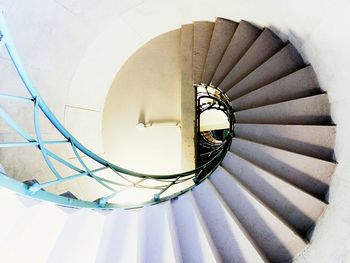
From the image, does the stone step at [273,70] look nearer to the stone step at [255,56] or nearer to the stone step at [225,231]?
the stone step at [255,56]

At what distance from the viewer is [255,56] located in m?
4.25

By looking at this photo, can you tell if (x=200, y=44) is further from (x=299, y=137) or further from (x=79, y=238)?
(x=79, y=238)

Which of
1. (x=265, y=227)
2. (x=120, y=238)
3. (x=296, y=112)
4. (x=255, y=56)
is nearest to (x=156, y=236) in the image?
(x=120, y=238)

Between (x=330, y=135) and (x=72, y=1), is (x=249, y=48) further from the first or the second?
(x=72, y=1)

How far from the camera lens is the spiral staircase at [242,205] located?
219 cm

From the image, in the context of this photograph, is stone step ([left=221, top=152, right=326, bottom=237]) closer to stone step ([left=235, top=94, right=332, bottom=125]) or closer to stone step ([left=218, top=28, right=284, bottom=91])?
stone step ([left=235, top=94, right=332, bottom=125])

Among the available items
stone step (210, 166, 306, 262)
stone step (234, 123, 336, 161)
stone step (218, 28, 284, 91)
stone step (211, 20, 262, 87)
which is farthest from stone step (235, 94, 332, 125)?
stone step (210, 166, 306, 262)

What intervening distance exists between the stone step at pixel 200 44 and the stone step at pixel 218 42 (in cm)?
28

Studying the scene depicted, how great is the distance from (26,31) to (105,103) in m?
2.49

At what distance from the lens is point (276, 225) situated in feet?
9.58

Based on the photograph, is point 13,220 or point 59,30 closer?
point 13,220

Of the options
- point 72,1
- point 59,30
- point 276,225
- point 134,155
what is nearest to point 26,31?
point 59,30

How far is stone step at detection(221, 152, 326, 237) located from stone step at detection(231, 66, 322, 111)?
108 centimetres

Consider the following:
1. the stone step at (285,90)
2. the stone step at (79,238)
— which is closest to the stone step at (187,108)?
the stone step at (285,90)
